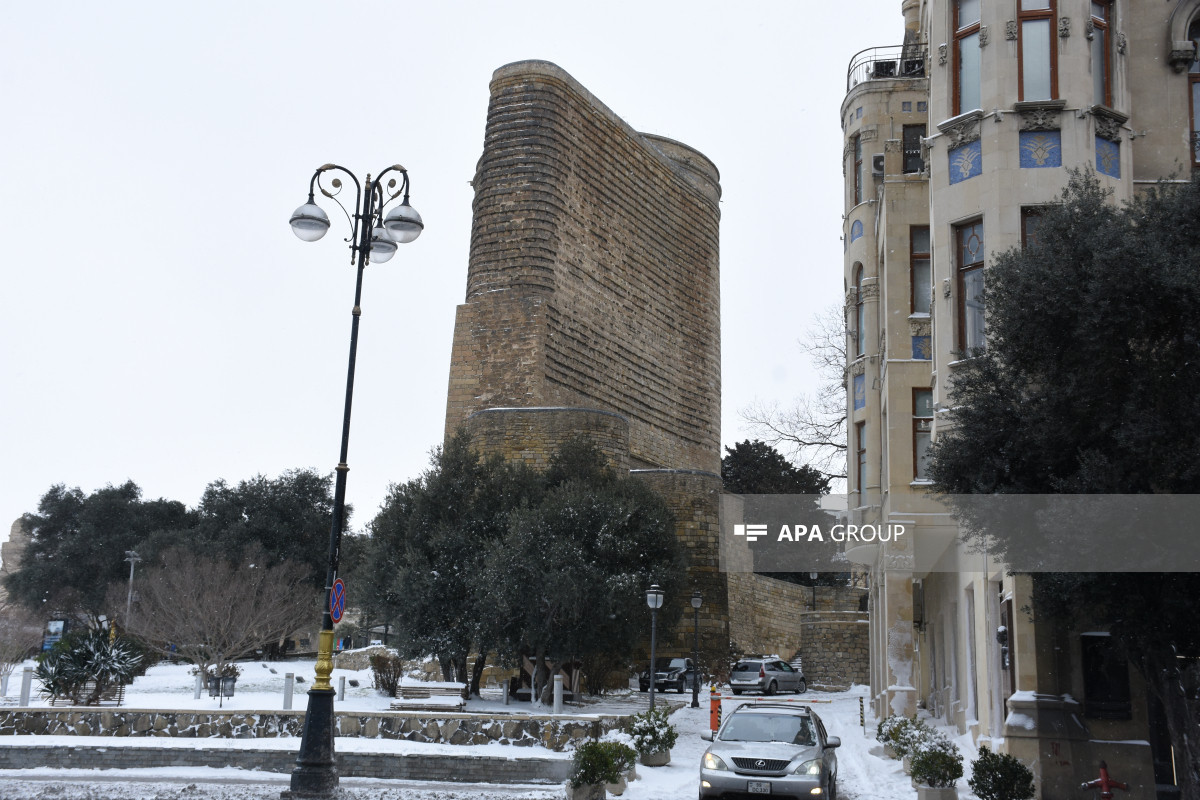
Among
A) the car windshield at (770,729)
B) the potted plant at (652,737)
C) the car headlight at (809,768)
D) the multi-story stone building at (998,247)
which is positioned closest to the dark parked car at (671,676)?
the multi-story stone building at (998,247)

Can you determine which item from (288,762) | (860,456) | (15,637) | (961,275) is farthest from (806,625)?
(288,762)

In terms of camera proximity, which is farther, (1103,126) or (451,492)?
(451,492)

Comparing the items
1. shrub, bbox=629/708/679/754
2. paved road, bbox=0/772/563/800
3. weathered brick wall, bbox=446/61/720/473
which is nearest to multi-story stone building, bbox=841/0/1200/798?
shrub, bbox=629/708/679/754

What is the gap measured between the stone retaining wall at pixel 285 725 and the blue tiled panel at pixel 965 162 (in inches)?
374

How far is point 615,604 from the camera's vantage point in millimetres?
25844

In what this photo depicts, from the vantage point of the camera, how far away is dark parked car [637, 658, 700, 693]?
3631 centimetres

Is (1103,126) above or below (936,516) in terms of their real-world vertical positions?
above

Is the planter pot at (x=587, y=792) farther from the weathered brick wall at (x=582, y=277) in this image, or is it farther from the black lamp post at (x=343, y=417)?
the weathered brick wall at (x=582, y=277)

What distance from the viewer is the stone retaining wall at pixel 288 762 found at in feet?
50.7

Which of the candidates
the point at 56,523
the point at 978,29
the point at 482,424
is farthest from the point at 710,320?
the point at 56,523

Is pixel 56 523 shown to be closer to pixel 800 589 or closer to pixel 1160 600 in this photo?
pixel 800 589

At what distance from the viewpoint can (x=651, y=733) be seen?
16.8m

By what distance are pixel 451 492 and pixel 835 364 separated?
49.8 ft

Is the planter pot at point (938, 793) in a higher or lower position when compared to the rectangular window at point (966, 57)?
lower
